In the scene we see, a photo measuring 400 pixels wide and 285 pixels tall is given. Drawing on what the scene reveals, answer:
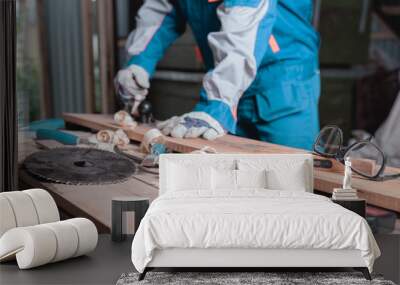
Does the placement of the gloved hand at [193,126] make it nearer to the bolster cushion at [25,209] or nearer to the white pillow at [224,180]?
the white pillow at [224,180]

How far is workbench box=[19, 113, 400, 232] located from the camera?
12.5 ft

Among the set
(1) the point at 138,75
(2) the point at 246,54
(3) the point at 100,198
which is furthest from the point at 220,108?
(3) the point at 100,198

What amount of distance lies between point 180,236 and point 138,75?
151cm

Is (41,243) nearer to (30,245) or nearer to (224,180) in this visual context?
(30,245)

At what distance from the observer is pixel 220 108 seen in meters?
3.84

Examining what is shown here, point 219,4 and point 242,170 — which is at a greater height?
point 219,4

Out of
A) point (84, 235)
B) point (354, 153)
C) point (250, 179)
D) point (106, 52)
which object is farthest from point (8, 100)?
point (354, 153)

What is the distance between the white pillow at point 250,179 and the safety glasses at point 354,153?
483 mm

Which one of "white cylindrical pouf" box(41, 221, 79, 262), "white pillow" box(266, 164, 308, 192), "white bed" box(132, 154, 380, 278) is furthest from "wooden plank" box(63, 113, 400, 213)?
"white cylindrical pouf" box(41, 221, 79, 262)

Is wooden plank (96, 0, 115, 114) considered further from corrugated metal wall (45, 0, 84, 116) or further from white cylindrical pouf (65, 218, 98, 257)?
white cylindrical pouf (65, 218, 98, 257)

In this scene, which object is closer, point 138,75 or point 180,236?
point 180,236

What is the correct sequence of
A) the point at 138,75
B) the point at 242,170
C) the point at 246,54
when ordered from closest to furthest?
the point at 242,170
the point at 246,54
the point at 138,75

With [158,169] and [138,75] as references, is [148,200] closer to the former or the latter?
[158,169]

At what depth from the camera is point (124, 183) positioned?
3.97 m
